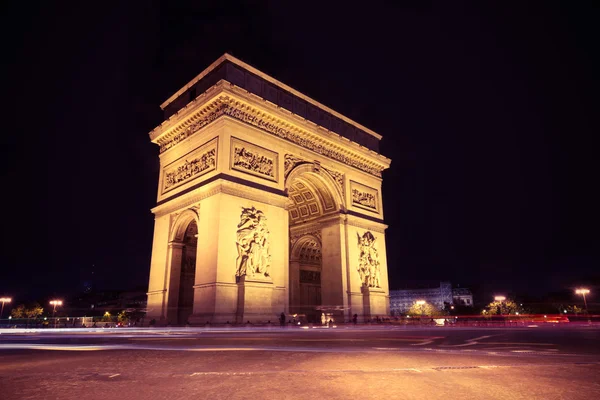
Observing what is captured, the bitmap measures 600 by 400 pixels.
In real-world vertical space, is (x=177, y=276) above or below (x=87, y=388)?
above

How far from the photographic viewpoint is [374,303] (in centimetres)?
2417

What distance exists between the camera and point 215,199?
1848 centimetres

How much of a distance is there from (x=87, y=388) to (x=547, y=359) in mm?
4994

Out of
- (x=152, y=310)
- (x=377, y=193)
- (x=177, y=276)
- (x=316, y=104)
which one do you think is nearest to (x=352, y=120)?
(x=316, y=104)

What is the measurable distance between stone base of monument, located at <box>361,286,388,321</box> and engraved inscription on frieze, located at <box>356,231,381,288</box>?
42 cm

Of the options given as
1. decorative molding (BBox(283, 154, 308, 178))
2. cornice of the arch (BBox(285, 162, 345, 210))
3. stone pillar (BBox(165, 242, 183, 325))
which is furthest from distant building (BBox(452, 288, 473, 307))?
stone pillar (BBox(165, 242, 183, 325))

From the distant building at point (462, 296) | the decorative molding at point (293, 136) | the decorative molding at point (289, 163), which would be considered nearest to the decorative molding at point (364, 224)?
the decorative molding at point (293, 136)

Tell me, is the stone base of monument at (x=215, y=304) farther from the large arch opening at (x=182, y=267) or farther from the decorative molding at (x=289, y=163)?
the decorative molding at (x=289, y=163)

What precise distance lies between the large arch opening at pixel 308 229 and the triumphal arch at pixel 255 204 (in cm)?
10

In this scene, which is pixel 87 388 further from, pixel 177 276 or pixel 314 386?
pixel 177 276

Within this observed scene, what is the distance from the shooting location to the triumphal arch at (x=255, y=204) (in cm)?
1816

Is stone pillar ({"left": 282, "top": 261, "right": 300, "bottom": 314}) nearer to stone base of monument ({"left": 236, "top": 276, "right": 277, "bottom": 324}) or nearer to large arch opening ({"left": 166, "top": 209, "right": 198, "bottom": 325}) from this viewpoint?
large arch opening ({"left": 166, "top": 209, "right": 198, "bottom": 325})

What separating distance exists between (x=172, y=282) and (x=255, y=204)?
20.7ft

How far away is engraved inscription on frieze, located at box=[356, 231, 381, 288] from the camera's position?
24.6 m
